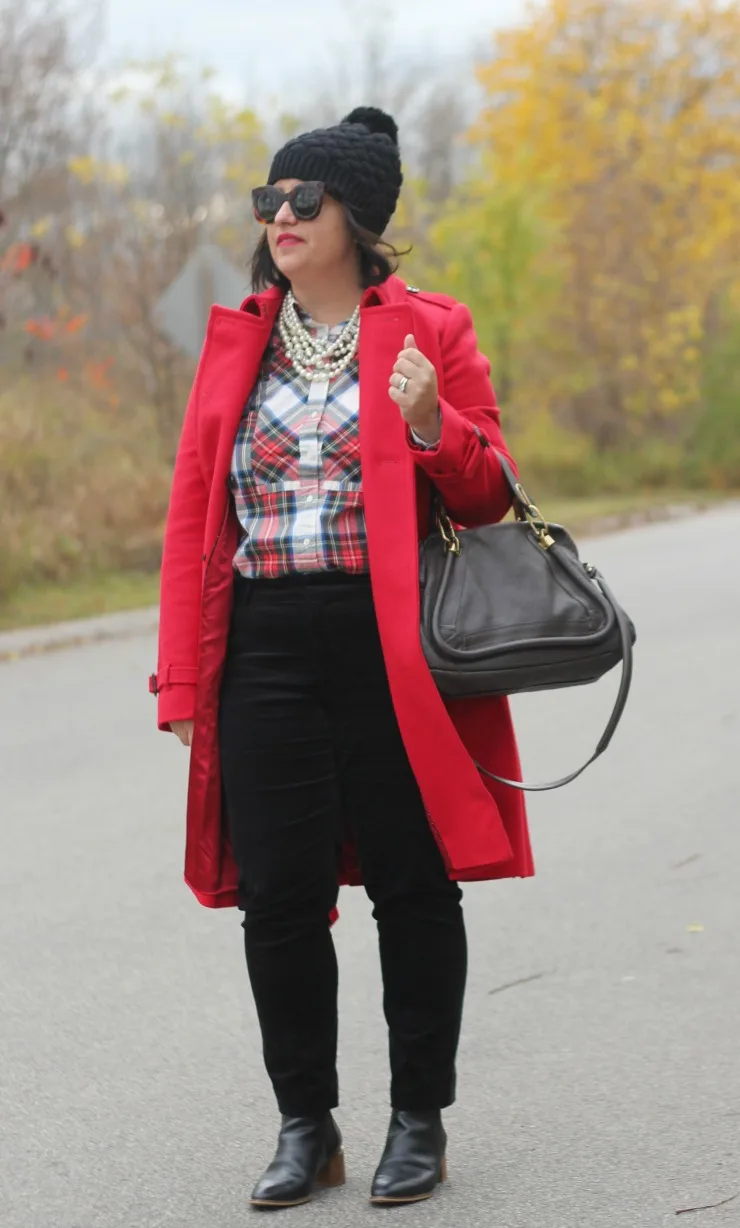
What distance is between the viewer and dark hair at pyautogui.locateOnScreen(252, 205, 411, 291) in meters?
3.36

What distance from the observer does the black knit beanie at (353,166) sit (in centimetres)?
329

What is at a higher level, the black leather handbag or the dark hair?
the dark hair

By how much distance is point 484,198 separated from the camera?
85.6ft

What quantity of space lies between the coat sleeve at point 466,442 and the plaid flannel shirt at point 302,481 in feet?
0.52

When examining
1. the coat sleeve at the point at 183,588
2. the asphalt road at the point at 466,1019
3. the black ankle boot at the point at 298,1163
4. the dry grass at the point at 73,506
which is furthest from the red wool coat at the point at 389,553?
the dry grass at the point at 73,506

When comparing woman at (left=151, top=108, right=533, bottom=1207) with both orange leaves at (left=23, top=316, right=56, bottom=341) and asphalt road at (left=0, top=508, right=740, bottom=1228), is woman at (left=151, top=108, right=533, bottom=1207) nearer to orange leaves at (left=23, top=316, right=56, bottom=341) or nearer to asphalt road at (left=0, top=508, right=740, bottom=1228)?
asphalt road at (left=0, top=508, right=740, bottom=1228)

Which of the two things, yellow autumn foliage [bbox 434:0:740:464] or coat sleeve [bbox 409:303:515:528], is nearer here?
coat sleeve [bbox 409:303:515:528]

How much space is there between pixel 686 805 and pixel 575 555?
384cm

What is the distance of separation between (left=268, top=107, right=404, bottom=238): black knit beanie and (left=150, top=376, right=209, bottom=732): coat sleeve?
41cm

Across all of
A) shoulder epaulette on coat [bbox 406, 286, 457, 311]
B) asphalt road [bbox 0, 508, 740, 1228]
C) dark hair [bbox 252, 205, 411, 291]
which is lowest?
asphalt road [bbox 0, 508, 740, 1228]

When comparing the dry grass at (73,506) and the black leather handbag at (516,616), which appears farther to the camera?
the dry grass at (73,506)

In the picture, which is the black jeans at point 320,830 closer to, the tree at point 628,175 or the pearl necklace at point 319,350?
Result: the pearl necklace at point 319,350

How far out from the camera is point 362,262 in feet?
11.2

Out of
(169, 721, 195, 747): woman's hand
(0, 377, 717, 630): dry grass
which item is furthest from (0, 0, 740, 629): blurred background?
(169, 721, 195, 747): woman's hand
